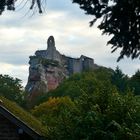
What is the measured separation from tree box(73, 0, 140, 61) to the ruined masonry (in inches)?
4447

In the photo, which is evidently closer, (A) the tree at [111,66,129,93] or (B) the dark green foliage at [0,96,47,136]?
(B) the dark green foliage at [0,96,47,136]

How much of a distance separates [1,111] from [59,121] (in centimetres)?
234

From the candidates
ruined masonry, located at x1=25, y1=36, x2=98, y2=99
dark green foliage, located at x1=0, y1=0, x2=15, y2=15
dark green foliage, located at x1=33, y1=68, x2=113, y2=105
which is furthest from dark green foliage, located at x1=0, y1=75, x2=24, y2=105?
dark green foliage, located at x1=0, y1=0, x2=15, y2=15

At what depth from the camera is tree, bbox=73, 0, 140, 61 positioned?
8.20m

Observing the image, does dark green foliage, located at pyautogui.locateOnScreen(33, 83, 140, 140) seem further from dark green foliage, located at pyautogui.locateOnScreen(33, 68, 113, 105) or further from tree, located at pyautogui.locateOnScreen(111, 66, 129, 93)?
tree, located at pyautogui.locateOnScreen(111, 66, 129, 93)

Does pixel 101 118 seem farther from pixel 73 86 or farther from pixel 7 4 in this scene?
pixel 73 86

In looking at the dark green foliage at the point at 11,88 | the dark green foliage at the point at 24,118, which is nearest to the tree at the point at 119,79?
the dark green foliage at the point at 11,88

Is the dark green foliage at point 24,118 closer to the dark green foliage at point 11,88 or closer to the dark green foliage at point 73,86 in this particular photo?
the dark green foliage at point 73,86

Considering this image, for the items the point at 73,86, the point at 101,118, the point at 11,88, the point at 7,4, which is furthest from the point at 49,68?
the point at 7,4

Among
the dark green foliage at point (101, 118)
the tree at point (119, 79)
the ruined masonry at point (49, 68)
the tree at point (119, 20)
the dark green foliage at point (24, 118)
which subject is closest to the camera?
the tree at point (119, 20)

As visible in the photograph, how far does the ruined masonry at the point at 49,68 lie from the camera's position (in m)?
143

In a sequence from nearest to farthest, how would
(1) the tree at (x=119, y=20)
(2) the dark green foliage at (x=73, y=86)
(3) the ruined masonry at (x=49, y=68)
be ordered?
(1) the tree at (x=119, y=20)
(2) the dark green foliage at (x=73, y=86)
(3) the ruined masonry at (x=49, y=68)

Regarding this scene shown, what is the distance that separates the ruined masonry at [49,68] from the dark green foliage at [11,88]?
16943 mm

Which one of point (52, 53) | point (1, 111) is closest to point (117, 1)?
point (1, 111)
